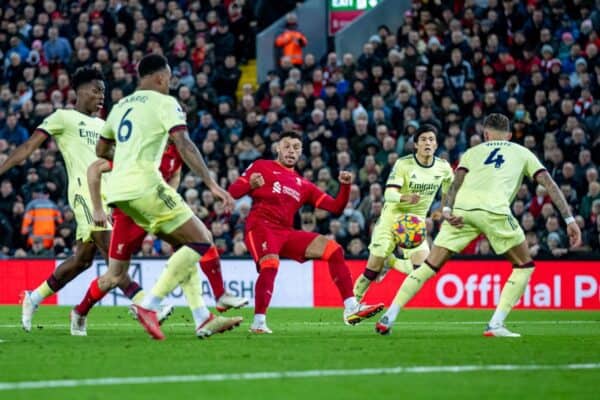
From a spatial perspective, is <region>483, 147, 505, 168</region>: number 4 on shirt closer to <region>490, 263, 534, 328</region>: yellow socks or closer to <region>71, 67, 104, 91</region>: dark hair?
<region>490, 263, 534, 328</region>: yellow socks

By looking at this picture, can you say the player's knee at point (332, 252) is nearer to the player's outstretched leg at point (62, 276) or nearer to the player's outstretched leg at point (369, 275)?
the player's outstretched leg at point (62, 276)

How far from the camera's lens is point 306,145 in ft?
79.8

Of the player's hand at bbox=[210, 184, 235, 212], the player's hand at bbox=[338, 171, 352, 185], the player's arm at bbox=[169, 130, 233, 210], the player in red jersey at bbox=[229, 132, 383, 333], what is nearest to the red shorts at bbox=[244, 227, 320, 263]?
the player in red jersey at bbox=[229, 132, 383, 333]

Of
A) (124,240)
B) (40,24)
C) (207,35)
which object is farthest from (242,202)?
(124,240)

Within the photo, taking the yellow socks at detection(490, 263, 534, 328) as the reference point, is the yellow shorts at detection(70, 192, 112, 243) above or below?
above

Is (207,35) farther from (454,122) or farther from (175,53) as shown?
(454,122)

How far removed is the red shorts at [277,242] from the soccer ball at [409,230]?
8.58ft

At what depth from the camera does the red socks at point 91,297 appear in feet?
40.9

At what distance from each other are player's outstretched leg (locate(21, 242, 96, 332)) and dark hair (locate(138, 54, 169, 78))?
2560 mm

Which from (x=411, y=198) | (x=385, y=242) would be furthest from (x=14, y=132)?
(x=411, y=198)

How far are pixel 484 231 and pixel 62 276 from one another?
14.4 ft

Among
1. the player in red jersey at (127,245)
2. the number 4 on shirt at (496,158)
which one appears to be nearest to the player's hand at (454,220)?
the number 4 on shirt at (496,158)

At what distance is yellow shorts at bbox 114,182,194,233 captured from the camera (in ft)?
36.0

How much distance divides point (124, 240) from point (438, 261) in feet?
10.5
